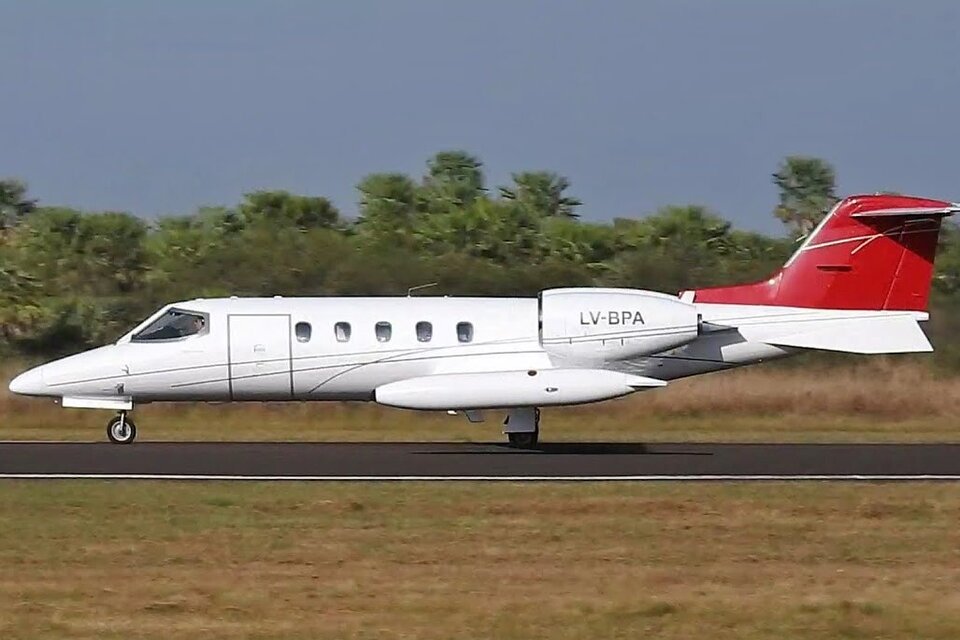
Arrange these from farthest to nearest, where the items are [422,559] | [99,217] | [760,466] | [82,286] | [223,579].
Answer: [99,217], [82,286], [760,466], [422,559], [223,579]

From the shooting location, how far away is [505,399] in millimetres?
25547

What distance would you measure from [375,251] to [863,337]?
18.9 meters

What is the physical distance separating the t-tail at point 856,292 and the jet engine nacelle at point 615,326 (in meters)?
0.76

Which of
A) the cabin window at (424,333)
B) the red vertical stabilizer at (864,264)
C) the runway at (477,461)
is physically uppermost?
the red vertical stabilizer at (864,264)

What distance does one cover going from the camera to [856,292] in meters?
26.8

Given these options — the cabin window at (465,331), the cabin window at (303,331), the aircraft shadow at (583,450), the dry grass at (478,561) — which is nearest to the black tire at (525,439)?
the aircraft shadow at (583,450)

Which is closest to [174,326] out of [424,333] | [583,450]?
[424,333]

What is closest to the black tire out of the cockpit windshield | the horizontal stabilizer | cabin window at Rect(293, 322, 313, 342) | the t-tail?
the t-tail

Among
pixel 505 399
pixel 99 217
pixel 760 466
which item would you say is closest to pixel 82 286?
pixel 99 217

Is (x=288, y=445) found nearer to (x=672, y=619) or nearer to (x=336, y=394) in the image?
(x=336, y=394)

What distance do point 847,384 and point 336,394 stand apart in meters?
13.7

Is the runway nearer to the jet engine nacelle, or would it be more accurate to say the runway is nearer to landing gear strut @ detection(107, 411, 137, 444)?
landing gear strut @ detection(107, 411, 137, 444)

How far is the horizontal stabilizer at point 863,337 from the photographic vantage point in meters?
26.7

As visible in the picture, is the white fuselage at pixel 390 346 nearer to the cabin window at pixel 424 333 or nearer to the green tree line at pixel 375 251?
the cabin window at pixel 424 333
